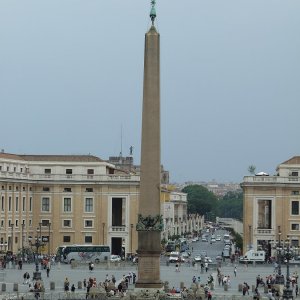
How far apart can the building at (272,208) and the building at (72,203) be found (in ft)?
33.1

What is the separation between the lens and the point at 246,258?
96.8m

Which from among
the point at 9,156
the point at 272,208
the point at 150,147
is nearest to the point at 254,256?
the point at 272,208

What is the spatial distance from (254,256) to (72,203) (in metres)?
19.3

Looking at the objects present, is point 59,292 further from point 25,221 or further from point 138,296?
point 25,221

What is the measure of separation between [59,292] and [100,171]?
156ft

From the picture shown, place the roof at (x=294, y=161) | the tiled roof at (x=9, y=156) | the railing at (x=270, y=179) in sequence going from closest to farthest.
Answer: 1. the railing at (x=270, y=179)
2. the tiled roof at (x=9, y=156)
3. the roof at (x=294, y=161)

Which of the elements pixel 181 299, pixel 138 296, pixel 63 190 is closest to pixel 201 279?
pixel 181 299

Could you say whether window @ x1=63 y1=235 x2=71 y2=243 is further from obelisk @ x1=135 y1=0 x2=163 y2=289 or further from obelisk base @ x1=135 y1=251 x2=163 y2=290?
obelisk @ x1=135 y1=0 x2=163 y2=289

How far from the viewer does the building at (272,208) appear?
104 m

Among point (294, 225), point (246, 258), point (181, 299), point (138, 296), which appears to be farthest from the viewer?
point (294, 225)

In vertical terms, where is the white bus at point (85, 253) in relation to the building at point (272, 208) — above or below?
below

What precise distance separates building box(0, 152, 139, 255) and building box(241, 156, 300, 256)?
10083 millimetres

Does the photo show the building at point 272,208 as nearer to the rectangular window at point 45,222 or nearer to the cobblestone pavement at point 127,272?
the cobblestone pavement at point 127,272

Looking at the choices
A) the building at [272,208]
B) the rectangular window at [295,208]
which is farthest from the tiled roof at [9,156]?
the rectangular window at [295,208]
